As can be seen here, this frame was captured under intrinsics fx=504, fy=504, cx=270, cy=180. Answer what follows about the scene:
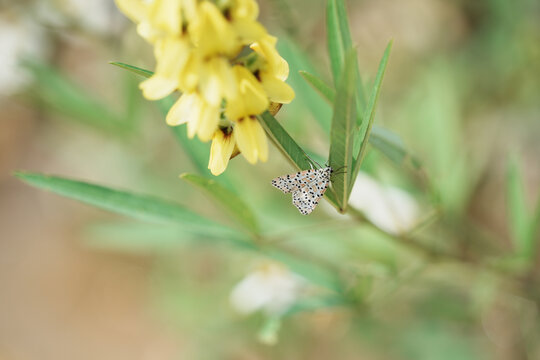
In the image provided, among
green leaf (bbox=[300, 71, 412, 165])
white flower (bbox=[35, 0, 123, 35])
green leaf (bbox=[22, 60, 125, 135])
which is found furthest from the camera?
white flower (bbox=[35, 0, 123, 35])

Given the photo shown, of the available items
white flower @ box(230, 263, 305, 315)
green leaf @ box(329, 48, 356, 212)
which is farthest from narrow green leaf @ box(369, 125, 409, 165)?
white flower @ box(230, 263, 305, 315)

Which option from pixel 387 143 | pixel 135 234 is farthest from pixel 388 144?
pixel 135 234

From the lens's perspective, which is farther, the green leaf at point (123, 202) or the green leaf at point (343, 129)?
the green leaf at point (123, 202)

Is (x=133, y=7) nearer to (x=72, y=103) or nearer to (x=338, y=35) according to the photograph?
(x=338, y=35)

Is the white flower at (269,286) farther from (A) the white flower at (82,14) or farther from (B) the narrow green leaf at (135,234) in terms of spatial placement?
(A) the white flower at (82,14)

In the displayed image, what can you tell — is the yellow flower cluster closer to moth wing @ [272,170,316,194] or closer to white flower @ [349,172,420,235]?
moth wing @ [272,170,316,194]

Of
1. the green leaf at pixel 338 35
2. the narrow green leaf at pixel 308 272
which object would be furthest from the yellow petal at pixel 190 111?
the narrow green leaf at pixel 308 272

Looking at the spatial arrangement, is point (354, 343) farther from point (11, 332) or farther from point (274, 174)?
point (11, 332)
